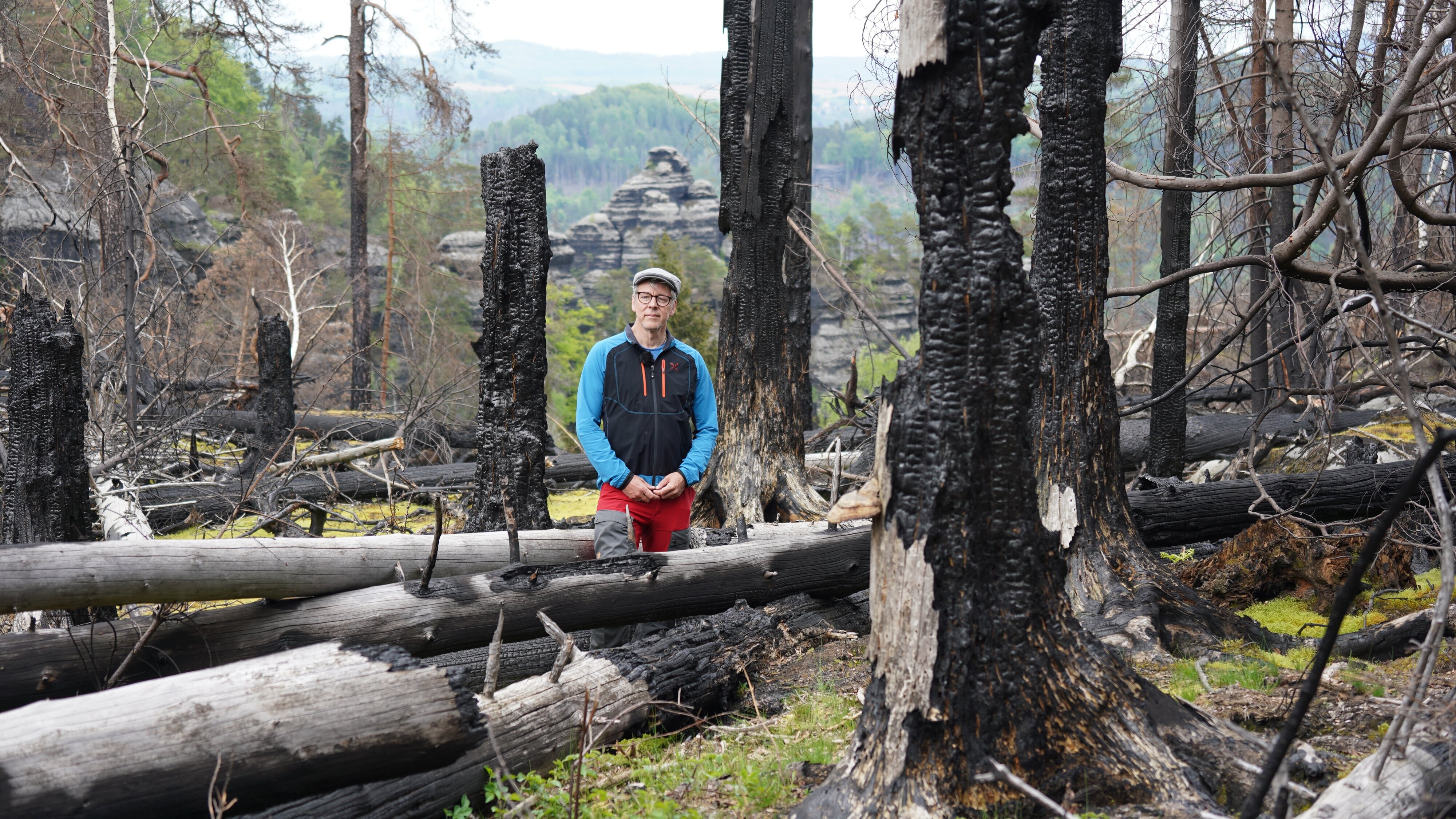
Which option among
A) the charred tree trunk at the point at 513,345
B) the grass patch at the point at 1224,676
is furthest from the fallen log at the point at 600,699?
the grass patch at the point at 1224,676

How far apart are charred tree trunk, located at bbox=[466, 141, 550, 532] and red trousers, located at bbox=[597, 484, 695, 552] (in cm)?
81

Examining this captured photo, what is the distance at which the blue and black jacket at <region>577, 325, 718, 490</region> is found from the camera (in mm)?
5348

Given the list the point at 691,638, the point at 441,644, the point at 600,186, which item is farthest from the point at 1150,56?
the point at 600,186

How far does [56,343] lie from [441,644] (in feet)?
10.4

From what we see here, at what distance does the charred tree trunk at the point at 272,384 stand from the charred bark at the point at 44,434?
5.63 m

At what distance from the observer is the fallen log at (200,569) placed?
13.1ft

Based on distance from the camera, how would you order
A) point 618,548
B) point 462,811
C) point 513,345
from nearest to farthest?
1. point 462,811
2. point 618,548
3. point 513,345

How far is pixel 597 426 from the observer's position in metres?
5.38

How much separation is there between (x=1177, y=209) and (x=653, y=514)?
578 cm

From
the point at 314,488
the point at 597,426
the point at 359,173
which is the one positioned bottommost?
the point at 314,488

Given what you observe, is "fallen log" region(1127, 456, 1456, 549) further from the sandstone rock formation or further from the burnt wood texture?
the sandstone rock formation

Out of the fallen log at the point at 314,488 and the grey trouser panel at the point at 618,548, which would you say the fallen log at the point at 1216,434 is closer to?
the fallen log at the point at 314,488

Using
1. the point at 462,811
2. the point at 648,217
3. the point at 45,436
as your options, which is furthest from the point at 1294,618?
the point at 648,217

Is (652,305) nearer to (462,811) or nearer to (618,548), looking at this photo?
(618,548)
